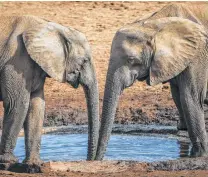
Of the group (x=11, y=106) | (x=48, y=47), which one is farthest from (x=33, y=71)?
(x=11, y=106)

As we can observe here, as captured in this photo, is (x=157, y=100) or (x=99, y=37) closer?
(x=157, y=100)

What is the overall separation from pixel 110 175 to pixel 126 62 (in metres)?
1.39

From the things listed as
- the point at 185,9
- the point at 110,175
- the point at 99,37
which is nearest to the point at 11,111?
the point at 110,175

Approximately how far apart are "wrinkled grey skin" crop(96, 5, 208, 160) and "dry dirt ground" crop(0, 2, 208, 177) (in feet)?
3.38

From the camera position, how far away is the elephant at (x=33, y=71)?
12.5 metres

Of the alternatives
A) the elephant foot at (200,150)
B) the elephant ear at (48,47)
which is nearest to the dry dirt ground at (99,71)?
the elephant ear at (48,47)

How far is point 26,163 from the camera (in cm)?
1245

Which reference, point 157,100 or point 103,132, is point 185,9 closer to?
point 103,132

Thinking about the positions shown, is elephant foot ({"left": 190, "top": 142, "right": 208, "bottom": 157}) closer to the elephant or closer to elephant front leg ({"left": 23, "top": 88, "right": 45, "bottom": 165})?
the elephant

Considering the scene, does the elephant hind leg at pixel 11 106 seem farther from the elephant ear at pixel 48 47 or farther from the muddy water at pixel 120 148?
the muddy water at pixel 120 148

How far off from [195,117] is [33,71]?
1.82m

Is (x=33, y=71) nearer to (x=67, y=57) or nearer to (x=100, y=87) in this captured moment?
(x=67, y=57)

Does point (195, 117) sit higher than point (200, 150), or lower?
higher

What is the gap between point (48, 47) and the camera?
12672 millimetres
